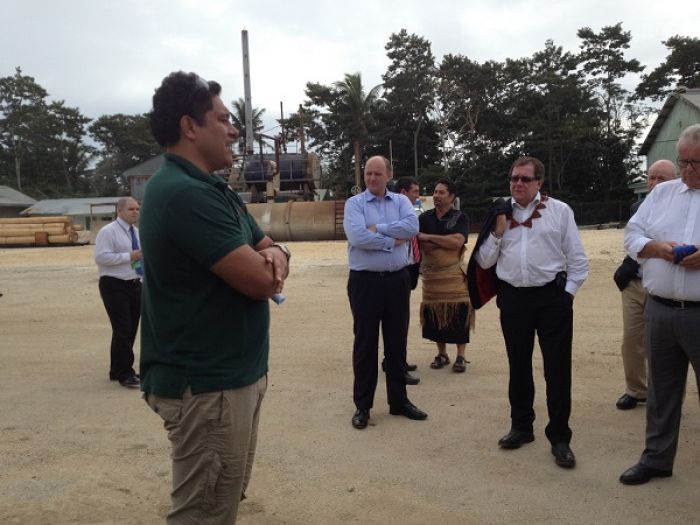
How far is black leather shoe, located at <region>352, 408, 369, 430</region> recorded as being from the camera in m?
4.55

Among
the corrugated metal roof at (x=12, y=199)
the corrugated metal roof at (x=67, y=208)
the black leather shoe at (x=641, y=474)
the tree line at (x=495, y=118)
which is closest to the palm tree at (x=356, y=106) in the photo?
the tree line at (x=495, y=118)

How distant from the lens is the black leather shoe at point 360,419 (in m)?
4.55

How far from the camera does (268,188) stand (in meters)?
28.8

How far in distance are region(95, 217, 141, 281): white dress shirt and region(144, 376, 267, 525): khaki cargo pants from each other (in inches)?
159

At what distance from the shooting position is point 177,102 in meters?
2.04

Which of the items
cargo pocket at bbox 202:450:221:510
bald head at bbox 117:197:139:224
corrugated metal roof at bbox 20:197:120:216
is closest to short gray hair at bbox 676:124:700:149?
cargo pocket at bbox 202:450:221:510

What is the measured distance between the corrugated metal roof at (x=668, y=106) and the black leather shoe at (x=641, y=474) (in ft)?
97.2

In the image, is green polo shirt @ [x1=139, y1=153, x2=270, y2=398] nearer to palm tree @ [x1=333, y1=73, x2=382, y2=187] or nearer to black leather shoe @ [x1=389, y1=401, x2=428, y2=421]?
black leather shoe @ [x1=389, y1=401, x2=428, y2=421]

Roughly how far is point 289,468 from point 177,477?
190 cm

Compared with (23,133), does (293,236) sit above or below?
below

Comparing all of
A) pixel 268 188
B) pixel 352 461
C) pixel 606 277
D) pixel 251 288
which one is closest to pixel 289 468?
pixel 352 461

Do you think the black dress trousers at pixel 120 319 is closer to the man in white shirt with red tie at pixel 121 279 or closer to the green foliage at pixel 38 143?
the man in white shirt with red tie at pixel 121 279

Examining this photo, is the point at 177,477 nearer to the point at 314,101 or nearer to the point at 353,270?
the point at 353,270

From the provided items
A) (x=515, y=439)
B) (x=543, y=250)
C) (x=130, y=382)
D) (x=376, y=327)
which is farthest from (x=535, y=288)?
(x=130, y=382)
